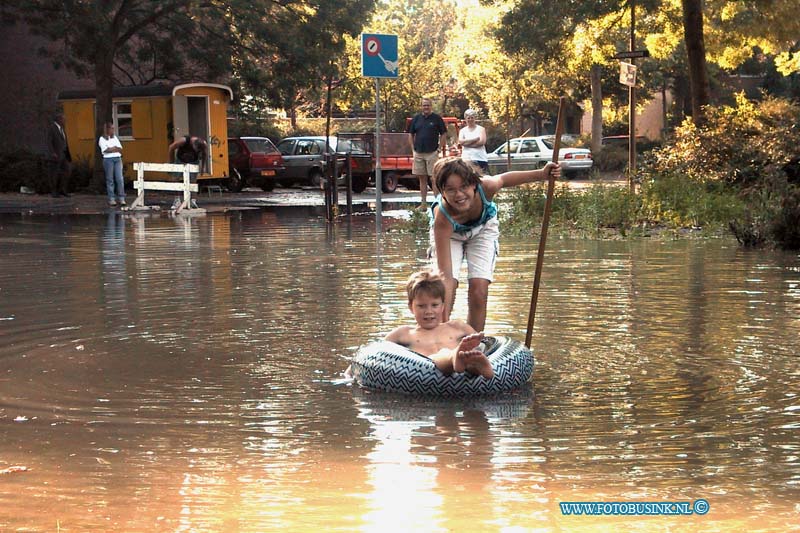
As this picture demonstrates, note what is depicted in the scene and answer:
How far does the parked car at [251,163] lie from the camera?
36.8 m

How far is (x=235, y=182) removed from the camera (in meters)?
37.1

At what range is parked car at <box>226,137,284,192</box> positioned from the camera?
3678 cm

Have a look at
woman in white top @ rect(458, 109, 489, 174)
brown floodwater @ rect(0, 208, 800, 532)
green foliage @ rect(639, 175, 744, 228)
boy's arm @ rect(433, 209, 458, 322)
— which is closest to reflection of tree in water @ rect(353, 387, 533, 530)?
brown floodwater @ rect(0, 208, 800, 532)

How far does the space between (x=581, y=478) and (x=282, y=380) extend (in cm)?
287

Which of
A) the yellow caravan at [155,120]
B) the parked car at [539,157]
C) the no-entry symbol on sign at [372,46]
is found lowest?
the parked car at [539,157]

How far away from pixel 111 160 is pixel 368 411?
71.4ft

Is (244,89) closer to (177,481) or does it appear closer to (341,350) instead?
(341,350)

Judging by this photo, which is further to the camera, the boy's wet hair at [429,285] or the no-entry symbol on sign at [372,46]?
the no-entry symbol on sign at [372,46]

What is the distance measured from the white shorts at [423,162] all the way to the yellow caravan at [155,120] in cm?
1273

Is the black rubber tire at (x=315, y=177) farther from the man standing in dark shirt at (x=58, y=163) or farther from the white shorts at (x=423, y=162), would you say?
the white shorts at (x=423, y=162)

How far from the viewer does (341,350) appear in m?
8.98

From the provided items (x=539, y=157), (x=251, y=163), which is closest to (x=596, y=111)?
(x=539, y=157)

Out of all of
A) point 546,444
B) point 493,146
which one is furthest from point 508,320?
point 493,146

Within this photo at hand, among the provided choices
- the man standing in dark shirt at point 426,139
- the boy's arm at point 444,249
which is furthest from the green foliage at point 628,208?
the boy's arm at point 444,249
